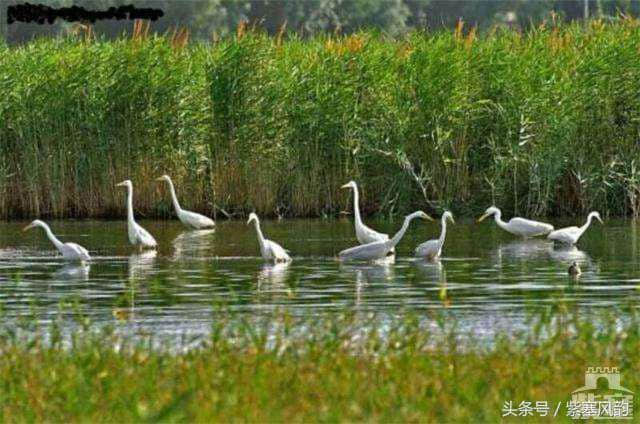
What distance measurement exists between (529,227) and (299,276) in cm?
579

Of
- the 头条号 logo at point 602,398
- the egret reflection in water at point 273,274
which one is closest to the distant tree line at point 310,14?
the egret reflection in water at point 273,274

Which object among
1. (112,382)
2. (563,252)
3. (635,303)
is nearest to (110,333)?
(112,382)

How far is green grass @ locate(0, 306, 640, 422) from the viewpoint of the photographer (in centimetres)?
830

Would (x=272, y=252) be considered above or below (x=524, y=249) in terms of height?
above

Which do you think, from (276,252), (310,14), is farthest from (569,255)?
(310,14)

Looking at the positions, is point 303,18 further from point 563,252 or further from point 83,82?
point 563,252

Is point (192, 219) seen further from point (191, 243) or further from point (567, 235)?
point (567, 235)

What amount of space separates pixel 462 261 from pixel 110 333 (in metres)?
9.10

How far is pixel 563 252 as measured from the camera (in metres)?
20.4

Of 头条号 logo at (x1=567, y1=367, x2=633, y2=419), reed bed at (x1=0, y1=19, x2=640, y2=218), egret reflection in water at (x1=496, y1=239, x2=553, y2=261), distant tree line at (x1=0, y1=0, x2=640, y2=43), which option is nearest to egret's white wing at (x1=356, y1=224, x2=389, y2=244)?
egret reflection in water at (x1=496, y1=239, x2=553, y2=261)

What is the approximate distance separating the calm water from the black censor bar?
1842cm

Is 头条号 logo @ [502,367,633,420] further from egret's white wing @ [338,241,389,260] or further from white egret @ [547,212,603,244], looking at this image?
white egret @ [547,212,603,244]

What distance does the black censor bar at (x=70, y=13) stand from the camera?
4204 cm

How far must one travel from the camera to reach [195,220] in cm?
2350
